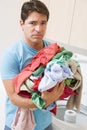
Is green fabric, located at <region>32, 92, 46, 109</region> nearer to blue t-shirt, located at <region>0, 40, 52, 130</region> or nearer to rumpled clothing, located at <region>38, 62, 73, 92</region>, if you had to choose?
rumpled clothing, located at <region>38, 62, 73, 92</region>

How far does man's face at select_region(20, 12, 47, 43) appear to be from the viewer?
117 cm

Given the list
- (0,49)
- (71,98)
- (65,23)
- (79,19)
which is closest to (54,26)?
(65,23)

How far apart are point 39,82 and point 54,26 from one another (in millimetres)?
1196

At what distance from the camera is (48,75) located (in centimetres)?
99

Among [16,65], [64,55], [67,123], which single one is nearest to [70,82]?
[64,55]

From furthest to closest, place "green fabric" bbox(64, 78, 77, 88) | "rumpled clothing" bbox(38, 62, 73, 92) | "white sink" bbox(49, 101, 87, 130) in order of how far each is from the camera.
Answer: "white sink" bbox(49, 101, 87, 130) < "green fabric" bbox(64, 78, 77, 88) < "rumpled clothing" bbox(38, 62, 73, 92)

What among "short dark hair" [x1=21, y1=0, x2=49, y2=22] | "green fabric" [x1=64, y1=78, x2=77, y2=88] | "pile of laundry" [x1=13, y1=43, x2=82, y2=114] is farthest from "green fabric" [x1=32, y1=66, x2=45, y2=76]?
"short dark hair" [x1=21, y1=0, x2=49, y2=22]

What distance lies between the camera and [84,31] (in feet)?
5.98

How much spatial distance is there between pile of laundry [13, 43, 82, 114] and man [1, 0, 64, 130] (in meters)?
0.03

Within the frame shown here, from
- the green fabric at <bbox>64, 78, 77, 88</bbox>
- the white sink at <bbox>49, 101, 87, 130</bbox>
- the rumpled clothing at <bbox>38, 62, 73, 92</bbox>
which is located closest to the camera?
the rumpled clothing at <bbox>38, 62, 73, 92</bbox>

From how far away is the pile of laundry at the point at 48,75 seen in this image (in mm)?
987

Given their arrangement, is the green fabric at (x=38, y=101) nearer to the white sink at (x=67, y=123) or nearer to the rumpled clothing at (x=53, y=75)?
the rumpled clothing at (x=53, y=75)

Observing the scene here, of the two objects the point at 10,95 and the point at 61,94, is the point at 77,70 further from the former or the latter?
the point at 10,95

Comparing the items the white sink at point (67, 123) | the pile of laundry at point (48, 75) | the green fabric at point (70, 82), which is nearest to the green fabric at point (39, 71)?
the pile of laundry at point (48, 75)
